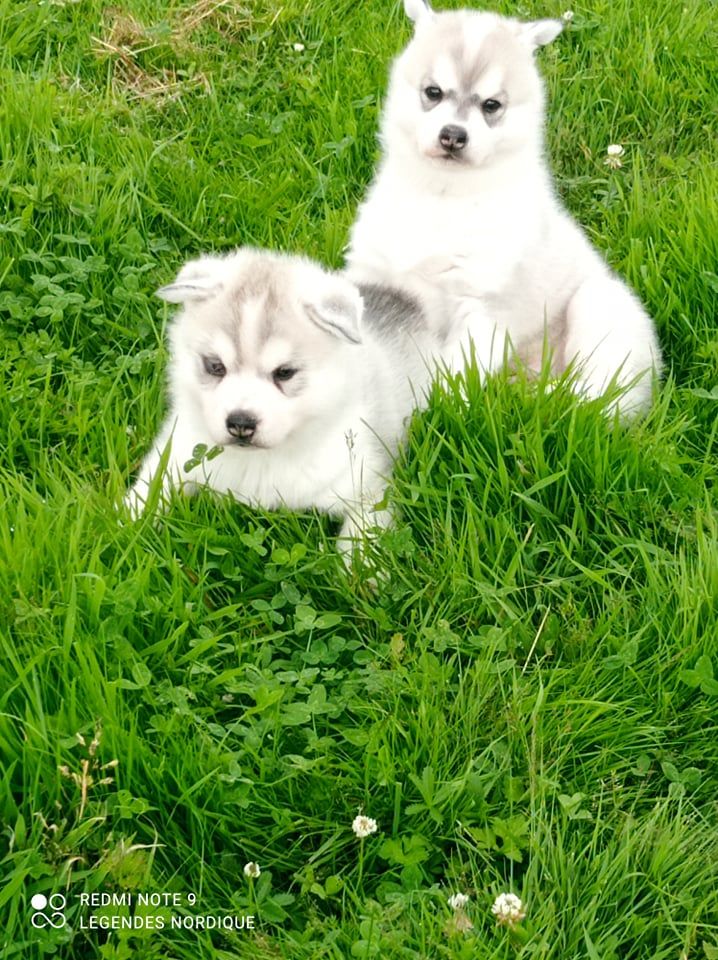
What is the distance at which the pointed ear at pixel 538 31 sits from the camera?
397 centimetres

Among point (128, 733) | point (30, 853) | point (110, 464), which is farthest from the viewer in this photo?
point (110, 464)

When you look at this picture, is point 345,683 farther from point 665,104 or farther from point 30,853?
point 665,104

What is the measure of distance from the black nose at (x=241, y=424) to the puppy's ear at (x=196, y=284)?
15.7 inches

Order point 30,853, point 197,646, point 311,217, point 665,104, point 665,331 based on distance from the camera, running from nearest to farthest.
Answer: point 30,853 → point 197,646 → point 665,331 → point 311,217 → point 665,104

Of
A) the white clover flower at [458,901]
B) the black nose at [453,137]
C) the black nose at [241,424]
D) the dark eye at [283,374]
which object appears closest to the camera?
the white clover flower at [458,901]

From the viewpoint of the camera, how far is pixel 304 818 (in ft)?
8.17

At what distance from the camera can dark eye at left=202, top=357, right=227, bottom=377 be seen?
3086mm

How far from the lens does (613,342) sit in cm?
369

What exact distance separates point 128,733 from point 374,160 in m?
2.89

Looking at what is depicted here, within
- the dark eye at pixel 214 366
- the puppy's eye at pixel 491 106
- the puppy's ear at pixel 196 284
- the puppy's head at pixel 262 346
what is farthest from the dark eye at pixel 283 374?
the puppy's eye at pixel 491 106

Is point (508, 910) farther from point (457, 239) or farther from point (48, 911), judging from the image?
point (457, 239)

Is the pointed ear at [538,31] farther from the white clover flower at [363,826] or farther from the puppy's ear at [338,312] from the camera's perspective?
the white clover flower at [363,826]

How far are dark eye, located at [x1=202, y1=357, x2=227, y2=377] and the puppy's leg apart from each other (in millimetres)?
1159

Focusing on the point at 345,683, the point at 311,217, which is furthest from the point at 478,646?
the point at 311,217
